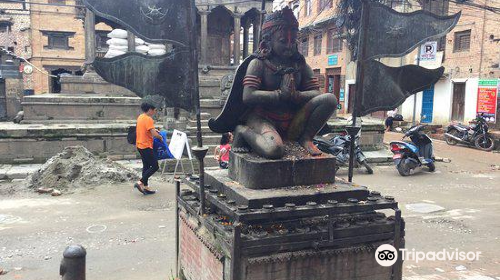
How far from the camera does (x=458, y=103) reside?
19203 millimetres

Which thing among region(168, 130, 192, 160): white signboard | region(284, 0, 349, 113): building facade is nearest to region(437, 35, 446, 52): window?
region(284, 0, 349, 113): building facade

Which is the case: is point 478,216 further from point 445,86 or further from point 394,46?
point 445,86

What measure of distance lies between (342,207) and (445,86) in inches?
758

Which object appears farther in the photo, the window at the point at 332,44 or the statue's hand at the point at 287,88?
the window at the point at 332,44

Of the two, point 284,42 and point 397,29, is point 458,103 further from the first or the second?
point 284,42

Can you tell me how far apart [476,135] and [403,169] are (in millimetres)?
6906

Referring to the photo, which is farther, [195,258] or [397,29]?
[397,29]

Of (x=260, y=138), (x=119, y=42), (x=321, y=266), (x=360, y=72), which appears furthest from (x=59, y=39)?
(x=321, y=266)

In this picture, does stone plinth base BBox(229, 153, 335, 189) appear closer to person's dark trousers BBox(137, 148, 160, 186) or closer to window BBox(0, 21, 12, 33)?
person's dark trousers BBox(137, 148, 160, 186)

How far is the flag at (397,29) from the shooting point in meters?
4.11

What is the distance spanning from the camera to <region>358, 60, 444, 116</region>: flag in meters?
4.23

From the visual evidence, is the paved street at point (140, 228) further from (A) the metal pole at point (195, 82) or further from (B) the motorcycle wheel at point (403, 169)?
(A) the metal pole at point (195, 82)

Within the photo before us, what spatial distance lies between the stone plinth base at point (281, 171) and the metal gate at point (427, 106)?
63.6 ft

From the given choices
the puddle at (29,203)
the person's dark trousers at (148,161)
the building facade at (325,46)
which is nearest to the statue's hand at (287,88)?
the person's dark trousers at (148,161)
